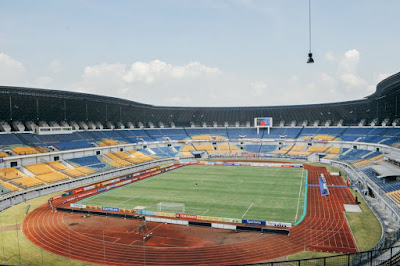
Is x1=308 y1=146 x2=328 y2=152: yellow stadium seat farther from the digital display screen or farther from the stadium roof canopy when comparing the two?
the digital display screen

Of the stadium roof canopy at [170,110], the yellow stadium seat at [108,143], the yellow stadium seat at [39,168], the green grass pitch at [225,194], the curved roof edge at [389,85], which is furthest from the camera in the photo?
the yellow stadium seat at [108,143]

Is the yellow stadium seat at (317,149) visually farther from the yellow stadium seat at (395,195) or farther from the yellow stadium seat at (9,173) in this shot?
the yellow stadium seat at (9,173)

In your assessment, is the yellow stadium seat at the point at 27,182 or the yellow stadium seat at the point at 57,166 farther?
the yellow stadium seat at the point at 57,166

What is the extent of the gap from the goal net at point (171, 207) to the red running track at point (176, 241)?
13.6 ft

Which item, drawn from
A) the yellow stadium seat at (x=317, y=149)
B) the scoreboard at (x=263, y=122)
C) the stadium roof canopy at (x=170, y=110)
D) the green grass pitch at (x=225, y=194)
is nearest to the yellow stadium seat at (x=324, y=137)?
the yellow stadium seat at (x=317, y=149)

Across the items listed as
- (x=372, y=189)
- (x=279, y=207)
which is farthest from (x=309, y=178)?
(x=279, y=207)

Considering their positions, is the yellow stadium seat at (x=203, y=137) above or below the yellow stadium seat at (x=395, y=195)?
above

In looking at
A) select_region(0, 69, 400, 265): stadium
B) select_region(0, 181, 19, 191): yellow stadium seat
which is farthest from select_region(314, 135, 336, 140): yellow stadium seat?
select_region(0, 181, 19, 191): yellow stadium seat

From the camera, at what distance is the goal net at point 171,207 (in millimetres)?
33537

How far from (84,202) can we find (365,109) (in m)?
68.5

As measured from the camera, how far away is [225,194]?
41.2 meters

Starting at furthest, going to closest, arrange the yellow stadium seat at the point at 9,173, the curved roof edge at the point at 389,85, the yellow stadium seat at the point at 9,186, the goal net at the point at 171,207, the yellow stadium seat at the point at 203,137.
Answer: the yellow stadium seat at the point at 203,137, the curved roof edge at the point at 389,85, the yellow stadium seat at the point at 9,173, the yellow stadium seat at the point at 9,186, the goal net at the point at 171,207

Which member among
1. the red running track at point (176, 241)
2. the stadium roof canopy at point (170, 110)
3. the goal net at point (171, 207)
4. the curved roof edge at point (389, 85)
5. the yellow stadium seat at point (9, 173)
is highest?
the curved roof edge at point (389, 85)

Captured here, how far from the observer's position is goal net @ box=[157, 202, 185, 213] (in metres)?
33.5
